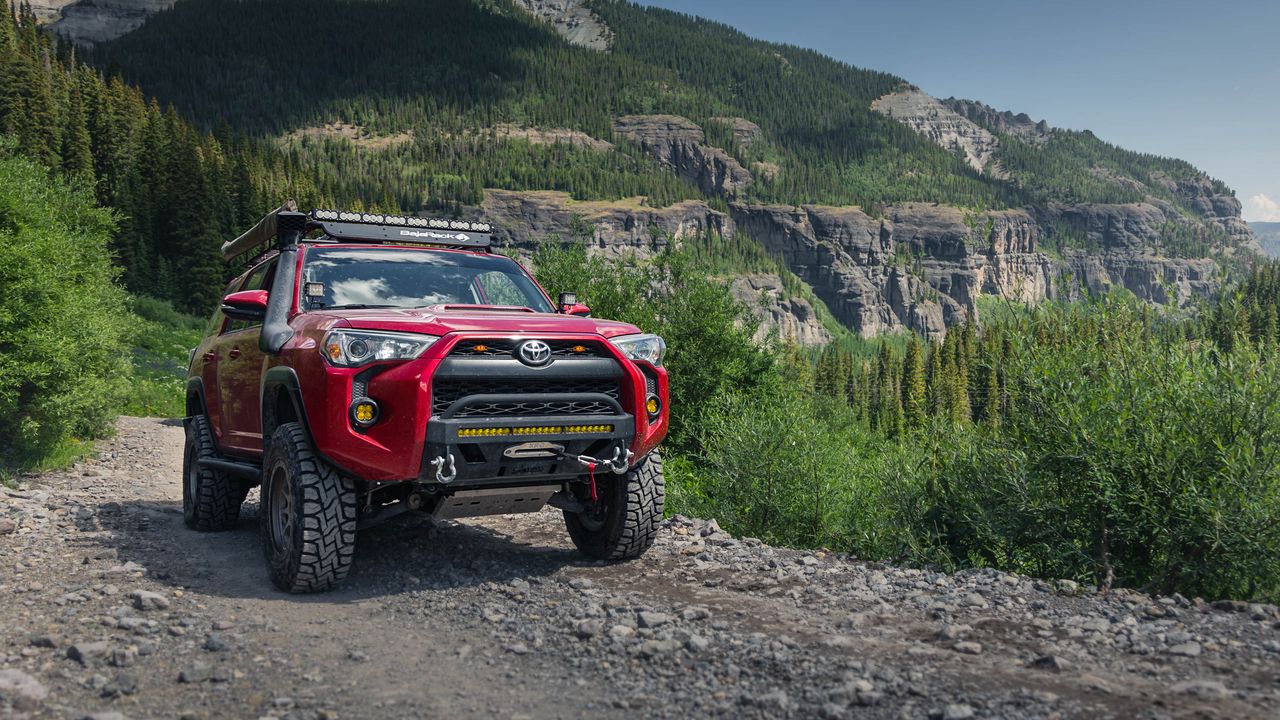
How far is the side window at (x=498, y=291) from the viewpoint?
7375 mm

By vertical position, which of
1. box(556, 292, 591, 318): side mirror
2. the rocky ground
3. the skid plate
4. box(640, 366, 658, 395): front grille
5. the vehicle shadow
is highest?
box(556, 292, 591, 318): side mirror

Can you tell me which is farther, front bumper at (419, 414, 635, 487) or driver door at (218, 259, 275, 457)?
driver door at (218, 259, 275, 457)

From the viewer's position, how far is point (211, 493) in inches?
332

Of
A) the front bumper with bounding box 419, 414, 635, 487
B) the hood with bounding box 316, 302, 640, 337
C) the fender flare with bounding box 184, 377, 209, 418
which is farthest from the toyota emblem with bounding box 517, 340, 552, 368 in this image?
the fender flare with bounding box 184, 377, 209, 418

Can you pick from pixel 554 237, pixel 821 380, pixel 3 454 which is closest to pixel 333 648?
pixel 3 454

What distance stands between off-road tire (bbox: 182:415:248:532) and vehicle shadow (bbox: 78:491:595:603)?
0.13 metres

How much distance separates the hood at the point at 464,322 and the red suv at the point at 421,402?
0.06 feet

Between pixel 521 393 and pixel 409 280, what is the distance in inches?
83.5

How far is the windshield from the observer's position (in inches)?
268

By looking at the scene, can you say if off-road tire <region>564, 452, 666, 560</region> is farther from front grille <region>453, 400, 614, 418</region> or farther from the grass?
the grass

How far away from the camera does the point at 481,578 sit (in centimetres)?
637

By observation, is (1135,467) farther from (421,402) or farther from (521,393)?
(421,402)

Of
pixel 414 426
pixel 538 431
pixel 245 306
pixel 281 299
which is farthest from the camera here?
pixel 281 299

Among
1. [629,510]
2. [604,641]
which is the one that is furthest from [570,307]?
[604,641]
